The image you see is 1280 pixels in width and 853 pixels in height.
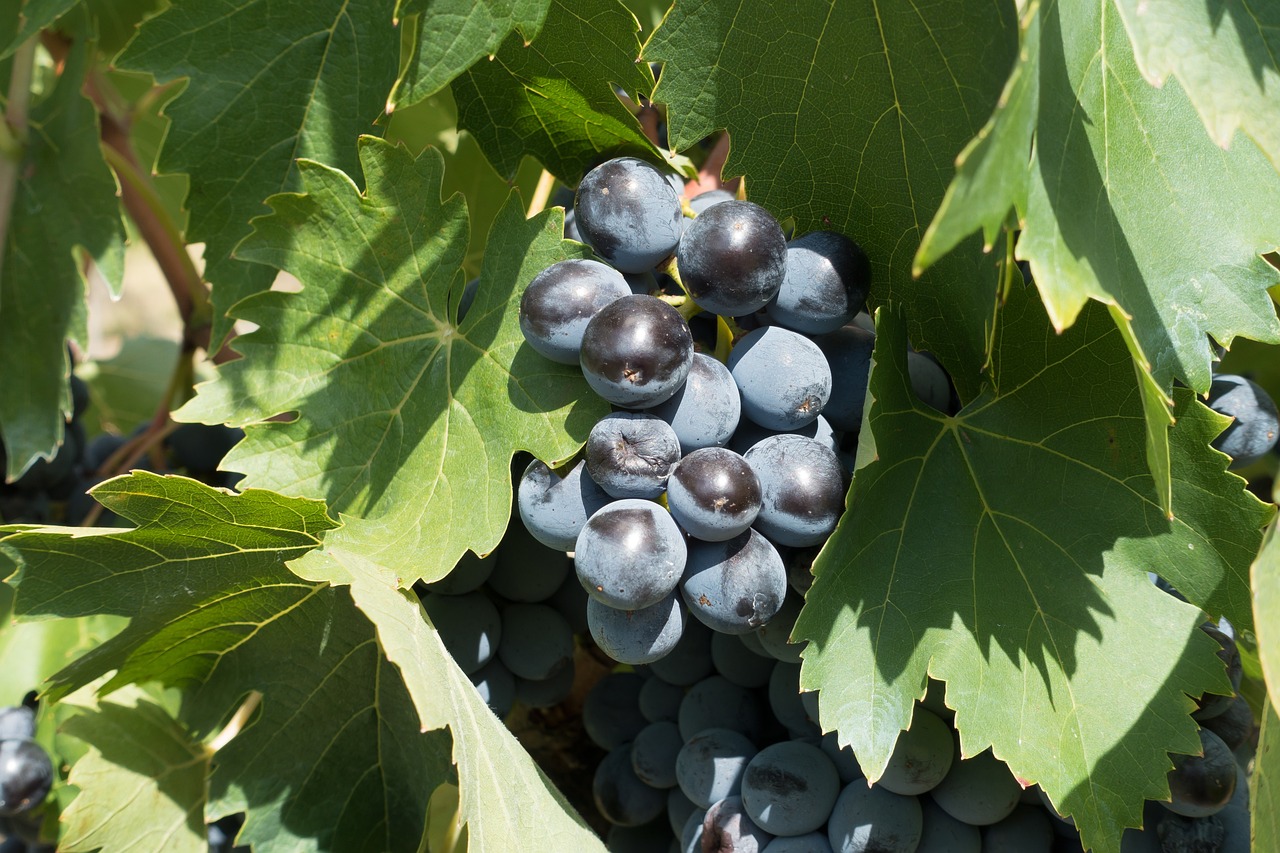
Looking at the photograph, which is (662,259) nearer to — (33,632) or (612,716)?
(612,716)

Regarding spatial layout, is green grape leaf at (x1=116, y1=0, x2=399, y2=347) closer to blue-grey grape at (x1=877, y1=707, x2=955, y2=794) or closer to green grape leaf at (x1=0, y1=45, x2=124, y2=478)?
green grape leaf at (x1=0, y1=45, x2=124, y2=478)

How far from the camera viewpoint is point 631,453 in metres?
0.79

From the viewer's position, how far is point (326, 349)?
929mm

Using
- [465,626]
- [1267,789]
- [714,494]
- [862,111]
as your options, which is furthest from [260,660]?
[1267,789]

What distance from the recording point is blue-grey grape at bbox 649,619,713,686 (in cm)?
102

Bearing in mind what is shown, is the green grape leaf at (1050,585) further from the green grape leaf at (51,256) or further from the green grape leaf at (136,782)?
the green grape leaf at (51,256)

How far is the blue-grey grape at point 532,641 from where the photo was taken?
102 centimetres

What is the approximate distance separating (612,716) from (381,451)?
1.28ft

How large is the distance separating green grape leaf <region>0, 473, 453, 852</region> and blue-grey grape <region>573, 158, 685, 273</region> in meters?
0.31

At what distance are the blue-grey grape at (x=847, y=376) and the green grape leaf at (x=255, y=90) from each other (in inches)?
18.9

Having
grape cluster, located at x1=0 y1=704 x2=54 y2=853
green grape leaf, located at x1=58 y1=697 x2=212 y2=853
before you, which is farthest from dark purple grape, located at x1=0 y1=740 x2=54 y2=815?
green grape leaf, located at x1=58 y1=697 x2=212 y2=853

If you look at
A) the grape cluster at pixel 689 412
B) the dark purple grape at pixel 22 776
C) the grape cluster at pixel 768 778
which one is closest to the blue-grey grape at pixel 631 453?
the grape cluster at pixel 689 412

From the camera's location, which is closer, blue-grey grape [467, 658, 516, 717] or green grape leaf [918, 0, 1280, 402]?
green grape leaf [918, 0, 1280, 402]

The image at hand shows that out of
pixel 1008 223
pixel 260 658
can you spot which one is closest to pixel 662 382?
pixel 1008 223
